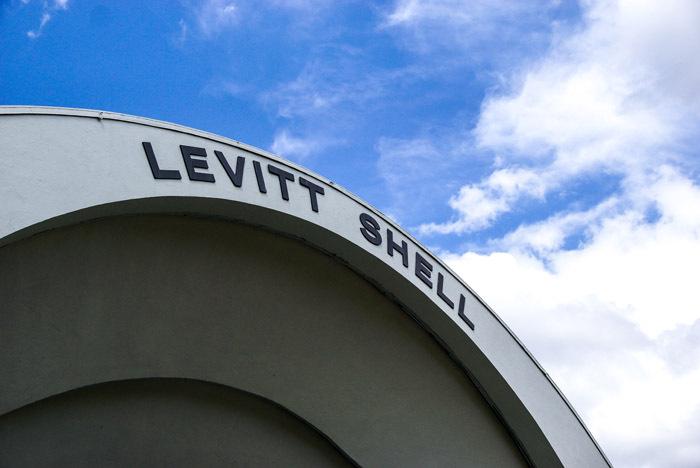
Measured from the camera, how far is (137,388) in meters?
10.8

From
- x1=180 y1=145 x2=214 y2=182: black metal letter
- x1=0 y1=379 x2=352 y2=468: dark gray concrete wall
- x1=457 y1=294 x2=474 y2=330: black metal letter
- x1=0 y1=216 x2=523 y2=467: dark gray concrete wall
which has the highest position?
x1=180 y1=145 x2=214 y2=182: black metal letter

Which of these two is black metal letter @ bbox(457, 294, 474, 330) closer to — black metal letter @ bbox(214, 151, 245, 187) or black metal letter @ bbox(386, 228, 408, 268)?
black metal letter @ bbox(386, 228, 408, 268)

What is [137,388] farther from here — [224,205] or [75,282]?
[224,205]

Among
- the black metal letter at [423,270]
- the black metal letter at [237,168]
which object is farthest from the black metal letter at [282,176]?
the black metal letter at [423,270]

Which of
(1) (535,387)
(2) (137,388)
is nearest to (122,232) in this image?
(2) (137,388)

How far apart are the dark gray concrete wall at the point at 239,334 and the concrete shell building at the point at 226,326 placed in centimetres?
2

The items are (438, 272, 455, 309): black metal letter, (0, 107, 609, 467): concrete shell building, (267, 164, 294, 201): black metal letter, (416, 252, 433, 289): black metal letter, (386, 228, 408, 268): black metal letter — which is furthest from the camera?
(438, 272, 455, 309): black metal letter

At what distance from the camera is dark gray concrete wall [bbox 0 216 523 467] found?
9.23m

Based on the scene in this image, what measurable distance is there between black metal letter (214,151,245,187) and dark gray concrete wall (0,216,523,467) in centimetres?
93

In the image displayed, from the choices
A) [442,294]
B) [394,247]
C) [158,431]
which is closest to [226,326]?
[158,431]

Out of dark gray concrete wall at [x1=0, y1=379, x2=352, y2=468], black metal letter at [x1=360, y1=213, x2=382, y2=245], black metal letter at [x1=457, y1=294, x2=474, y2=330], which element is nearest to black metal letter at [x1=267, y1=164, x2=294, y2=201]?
black metal letter at [x1=360, y1=213, x2=382, y2=245]

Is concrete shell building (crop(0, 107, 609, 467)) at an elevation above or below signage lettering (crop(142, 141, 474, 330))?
below

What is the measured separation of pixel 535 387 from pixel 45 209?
23.9 ft

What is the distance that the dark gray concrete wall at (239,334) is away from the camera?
30.3 feet
